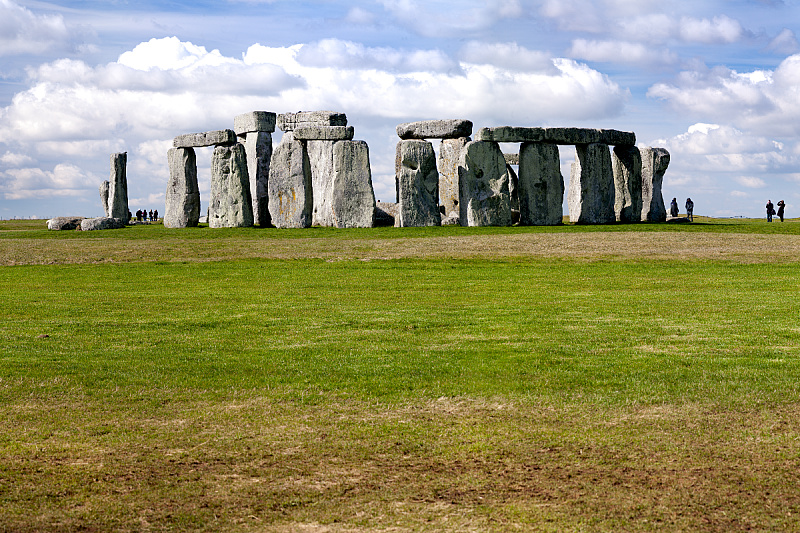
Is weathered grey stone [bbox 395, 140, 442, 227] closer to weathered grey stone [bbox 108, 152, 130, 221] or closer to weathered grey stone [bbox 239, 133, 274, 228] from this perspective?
weathered grey stone [bbox 239, 133, 274, 228]

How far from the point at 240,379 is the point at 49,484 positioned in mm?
2869

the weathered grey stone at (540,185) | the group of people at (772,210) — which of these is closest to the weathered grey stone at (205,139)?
the weathered grey stone at (540,185)

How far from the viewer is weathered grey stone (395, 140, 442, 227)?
1163 inches

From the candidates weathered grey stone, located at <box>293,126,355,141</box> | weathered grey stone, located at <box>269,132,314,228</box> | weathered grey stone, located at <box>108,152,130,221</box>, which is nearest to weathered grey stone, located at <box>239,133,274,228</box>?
weathered grey stone, located at <box>269,132,314,228</box>

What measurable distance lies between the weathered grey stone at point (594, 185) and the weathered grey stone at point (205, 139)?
40.7 ft

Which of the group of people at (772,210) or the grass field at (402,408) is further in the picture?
the group of people at (772,210)

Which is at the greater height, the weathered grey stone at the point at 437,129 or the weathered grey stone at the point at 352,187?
the weathered grey stone at the point at 437,129

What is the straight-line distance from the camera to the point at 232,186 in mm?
30906

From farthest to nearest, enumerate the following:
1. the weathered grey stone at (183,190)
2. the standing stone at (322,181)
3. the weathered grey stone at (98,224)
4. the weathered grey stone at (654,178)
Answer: the weathered grey stone at (654,178) < the weathered grey stone at (183,190) < the weathered grey stone at (98,224) < the standing stone at (322,181)

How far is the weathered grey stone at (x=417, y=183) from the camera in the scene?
96.9 feet

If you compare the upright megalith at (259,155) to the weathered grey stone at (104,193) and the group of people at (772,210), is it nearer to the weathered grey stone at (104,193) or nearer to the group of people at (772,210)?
the weathered grey stone at (104,193)

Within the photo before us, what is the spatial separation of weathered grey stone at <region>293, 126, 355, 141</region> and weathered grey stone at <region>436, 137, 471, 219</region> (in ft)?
15.0

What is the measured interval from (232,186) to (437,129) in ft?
25.3

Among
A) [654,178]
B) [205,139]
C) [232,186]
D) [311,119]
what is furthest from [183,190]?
[654,178]
